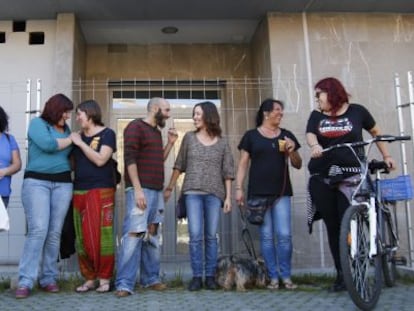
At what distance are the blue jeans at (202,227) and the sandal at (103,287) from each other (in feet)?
2.39

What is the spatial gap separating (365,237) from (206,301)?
1.28 metres

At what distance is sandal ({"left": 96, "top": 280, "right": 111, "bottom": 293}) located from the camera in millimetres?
4238

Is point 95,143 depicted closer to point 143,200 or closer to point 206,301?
point 143,200

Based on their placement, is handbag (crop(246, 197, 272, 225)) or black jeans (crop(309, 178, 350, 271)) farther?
handbag (crop(246, 197, 272, 225))

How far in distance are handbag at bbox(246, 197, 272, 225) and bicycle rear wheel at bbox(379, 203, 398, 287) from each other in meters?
0.97

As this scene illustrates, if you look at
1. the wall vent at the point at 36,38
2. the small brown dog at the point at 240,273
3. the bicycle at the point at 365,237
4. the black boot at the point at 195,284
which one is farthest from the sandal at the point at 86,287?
the wall vent at the point at 36,38

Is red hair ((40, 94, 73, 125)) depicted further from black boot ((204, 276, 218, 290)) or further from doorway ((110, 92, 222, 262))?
doorway ((110, 92, 222, 262))

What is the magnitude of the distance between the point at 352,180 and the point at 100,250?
215 centimetres

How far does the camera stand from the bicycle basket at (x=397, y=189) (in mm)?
4070

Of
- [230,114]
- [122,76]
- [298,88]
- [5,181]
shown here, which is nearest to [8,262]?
[5,181]

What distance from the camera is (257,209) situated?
437 centimetres

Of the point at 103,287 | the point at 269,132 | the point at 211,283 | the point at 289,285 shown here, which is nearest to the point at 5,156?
the point at 103,287

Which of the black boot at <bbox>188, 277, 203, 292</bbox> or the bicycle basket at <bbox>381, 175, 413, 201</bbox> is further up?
the bicycle basket at <bbox>381, 175, 413, 201</bbox>

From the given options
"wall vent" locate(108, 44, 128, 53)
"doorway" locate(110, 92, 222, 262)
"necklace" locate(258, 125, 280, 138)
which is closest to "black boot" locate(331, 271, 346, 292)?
"necklace" locate(258, 125, 280, 138)
